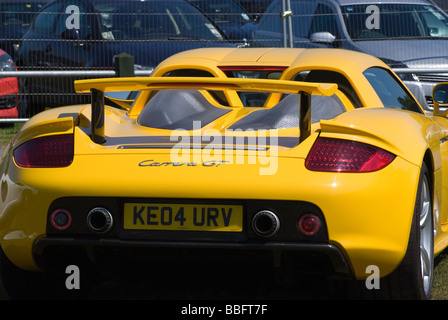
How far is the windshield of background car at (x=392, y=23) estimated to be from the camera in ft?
36.4

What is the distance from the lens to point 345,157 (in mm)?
3807

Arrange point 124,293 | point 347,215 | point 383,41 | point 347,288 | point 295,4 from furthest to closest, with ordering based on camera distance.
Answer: point 295,4 < point 383,41 < point 124,293 < point 347,288 < point 347,215

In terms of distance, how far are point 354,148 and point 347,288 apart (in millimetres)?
750

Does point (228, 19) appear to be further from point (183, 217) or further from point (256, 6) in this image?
point (183, 217)

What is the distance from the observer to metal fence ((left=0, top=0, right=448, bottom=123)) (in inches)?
436

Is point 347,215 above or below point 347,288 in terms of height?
above

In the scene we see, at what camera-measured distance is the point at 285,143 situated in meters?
4.00

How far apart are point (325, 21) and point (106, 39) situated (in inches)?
99.7

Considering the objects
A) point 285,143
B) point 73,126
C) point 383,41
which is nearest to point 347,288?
point 285,143

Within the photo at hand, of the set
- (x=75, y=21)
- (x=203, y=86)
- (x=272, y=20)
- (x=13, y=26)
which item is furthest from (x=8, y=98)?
(x=203, y=86)

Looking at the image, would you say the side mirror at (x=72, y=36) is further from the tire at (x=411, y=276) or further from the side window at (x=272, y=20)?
the tire at (x=411, y=276)

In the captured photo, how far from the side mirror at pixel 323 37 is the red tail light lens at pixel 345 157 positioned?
7494 mm
